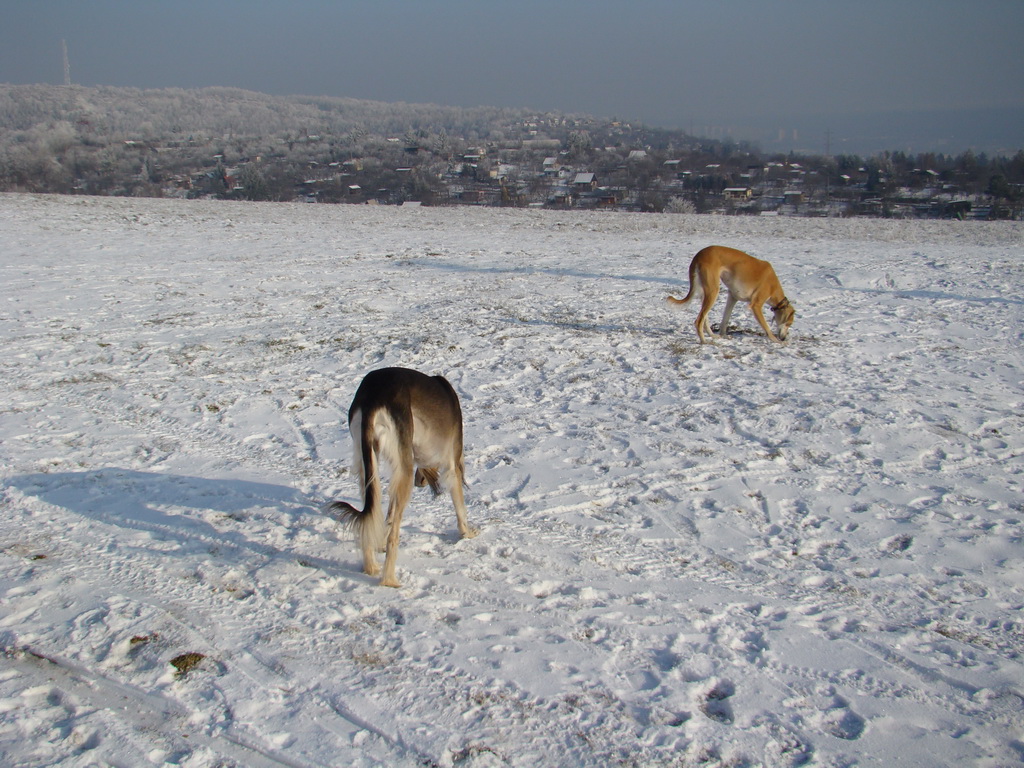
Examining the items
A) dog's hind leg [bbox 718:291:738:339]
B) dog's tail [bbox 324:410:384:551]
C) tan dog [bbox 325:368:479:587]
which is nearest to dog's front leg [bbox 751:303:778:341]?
dog's hind leg [bbox 718:291:738:339]

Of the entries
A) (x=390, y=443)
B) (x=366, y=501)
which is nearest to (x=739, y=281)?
(x=390, y=443)

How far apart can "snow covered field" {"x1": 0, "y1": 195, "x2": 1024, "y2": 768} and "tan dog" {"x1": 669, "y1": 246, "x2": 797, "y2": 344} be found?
520 millimetres

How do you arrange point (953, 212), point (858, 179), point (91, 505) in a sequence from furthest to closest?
point (858, 179) → point (953, 212) → point (91, 505)

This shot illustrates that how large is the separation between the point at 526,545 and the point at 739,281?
657 cm

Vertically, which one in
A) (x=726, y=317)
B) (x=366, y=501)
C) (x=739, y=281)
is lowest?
(x=366, y=501)

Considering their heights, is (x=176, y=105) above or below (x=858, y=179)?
above

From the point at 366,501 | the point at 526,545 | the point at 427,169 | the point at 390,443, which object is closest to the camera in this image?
the point at 366,501

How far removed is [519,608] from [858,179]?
38188mm

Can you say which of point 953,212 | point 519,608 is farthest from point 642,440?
point 953,212

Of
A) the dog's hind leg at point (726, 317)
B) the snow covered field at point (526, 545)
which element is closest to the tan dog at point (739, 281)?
the dog's hind leg at point (726, 317)

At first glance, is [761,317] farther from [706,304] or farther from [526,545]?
[526,545]

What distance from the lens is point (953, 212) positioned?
2566 centimetres

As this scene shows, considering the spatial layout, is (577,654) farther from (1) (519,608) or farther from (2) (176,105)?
(2) (176,105)

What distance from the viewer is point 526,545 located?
4.94 metres
